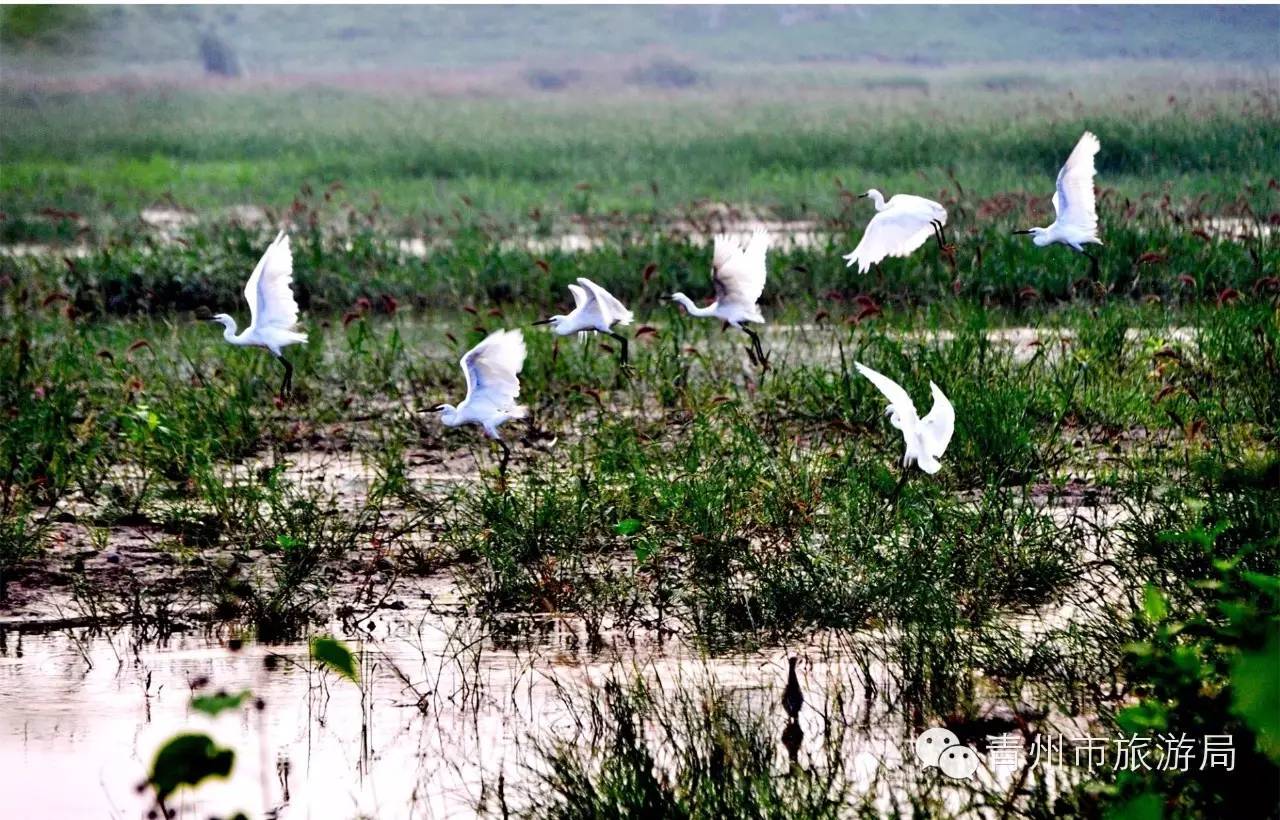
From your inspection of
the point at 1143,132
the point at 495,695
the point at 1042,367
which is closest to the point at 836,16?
the point at 1143,132

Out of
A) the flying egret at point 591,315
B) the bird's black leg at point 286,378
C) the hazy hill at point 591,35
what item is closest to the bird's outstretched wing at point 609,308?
the flying egret at point 591,315

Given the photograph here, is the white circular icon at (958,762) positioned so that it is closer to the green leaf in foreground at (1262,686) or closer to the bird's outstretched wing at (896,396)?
the bird's outstretched wing at (896,396)

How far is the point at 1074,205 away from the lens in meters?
6.02

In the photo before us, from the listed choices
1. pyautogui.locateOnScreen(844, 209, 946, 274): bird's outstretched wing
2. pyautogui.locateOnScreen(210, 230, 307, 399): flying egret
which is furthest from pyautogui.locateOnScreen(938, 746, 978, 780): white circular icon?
pyautogui.locateOnScreen(210, 230, 307, 399): flying egret

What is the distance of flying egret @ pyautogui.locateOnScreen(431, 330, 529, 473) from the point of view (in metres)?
5.45

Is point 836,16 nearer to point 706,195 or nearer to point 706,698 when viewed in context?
point 706,195

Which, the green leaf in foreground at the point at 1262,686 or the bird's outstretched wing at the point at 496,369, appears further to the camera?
the bird's outstretched wing at the point at 496,369

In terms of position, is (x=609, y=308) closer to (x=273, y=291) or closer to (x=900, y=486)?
(x=273, y=291)

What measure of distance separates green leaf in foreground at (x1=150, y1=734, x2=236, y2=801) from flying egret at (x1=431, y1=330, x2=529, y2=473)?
2843 millimetres

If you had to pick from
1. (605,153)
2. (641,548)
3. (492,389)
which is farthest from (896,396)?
(605,153)

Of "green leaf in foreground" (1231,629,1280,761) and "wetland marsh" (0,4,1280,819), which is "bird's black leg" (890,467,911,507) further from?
"green leaf in foreground" (1231,629,1280,761)

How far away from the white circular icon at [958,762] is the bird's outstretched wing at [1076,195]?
281 cm

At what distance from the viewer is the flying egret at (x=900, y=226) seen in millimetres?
5607

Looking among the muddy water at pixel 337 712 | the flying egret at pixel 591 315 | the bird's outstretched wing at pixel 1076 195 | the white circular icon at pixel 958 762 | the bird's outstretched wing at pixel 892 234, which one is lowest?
the muddy water at pixel 337 712
